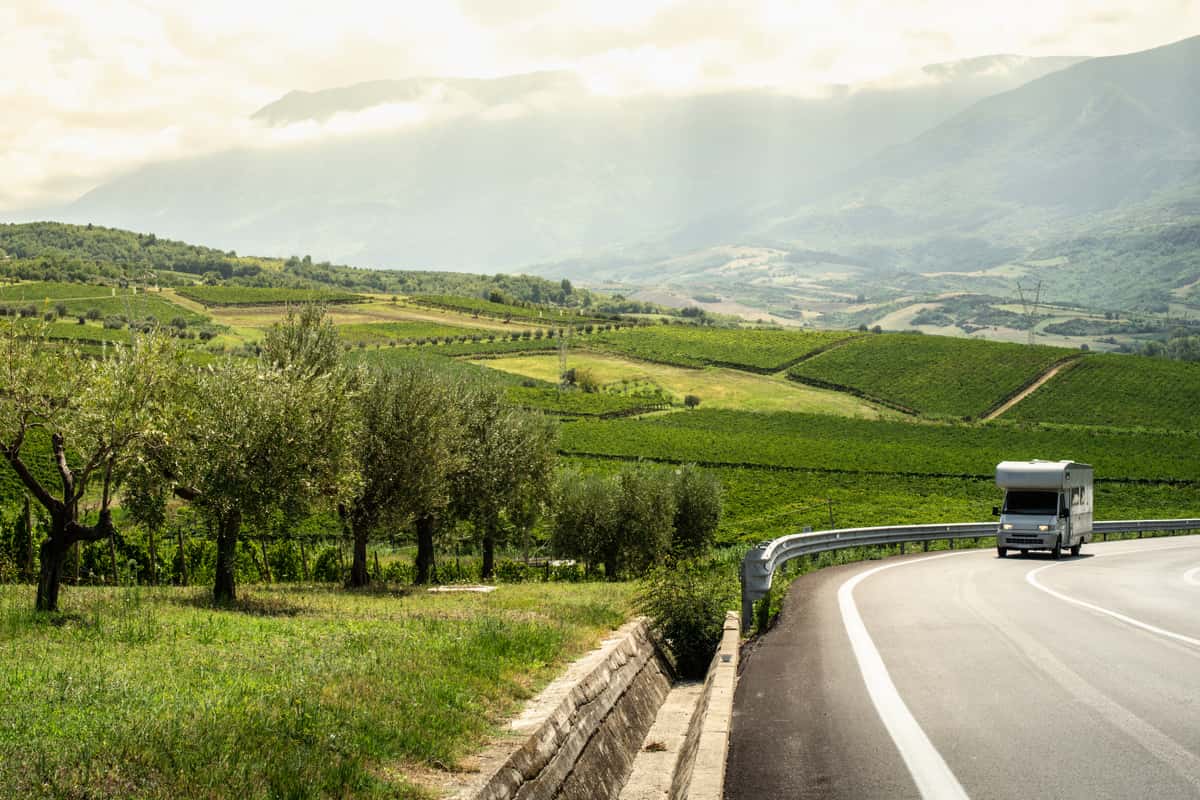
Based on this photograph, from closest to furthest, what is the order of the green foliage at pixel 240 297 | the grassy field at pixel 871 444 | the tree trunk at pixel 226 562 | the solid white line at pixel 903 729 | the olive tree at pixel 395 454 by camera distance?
1. the solid white line at pixel 903 729
2. the tree trunk at pixel 226 562
3. the olive tree at pixel 395 454
4. the grassy field at pixel 871 444
5. the green foliage at pixel 240 297

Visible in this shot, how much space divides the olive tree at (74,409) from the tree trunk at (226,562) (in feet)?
12.3

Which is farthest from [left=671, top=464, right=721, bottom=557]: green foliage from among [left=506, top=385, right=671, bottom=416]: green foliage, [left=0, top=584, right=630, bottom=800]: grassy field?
[left=506, top=385, right=671, bottom=416]: green foliage

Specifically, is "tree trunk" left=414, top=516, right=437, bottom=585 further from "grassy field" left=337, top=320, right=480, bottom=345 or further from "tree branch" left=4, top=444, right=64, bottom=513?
"grassy field" left=337, top=320, right=480, bottom=345

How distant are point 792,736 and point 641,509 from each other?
43.4 m

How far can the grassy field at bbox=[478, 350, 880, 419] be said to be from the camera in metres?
132

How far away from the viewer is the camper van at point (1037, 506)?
3747cm

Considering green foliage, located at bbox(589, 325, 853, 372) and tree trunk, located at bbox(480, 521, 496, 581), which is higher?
green foliage, located at bbox(589, 325, 853, 372)

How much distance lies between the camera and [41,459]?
68125 mm

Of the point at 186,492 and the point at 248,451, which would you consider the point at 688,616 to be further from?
the point at 186,492

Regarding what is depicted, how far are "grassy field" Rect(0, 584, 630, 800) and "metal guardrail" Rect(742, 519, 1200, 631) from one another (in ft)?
9.52

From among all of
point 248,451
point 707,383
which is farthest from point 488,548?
point 707,383

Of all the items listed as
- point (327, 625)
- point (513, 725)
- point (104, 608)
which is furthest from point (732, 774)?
point (104, 608)

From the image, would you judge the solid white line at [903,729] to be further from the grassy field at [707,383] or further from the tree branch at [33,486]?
the grassy field at [707,383]

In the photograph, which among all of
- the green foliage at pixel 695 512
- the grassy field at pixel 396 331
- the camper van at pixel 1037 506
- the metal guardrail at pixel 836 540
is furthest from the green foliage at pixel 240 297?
the camper van at pixel 1037 506
